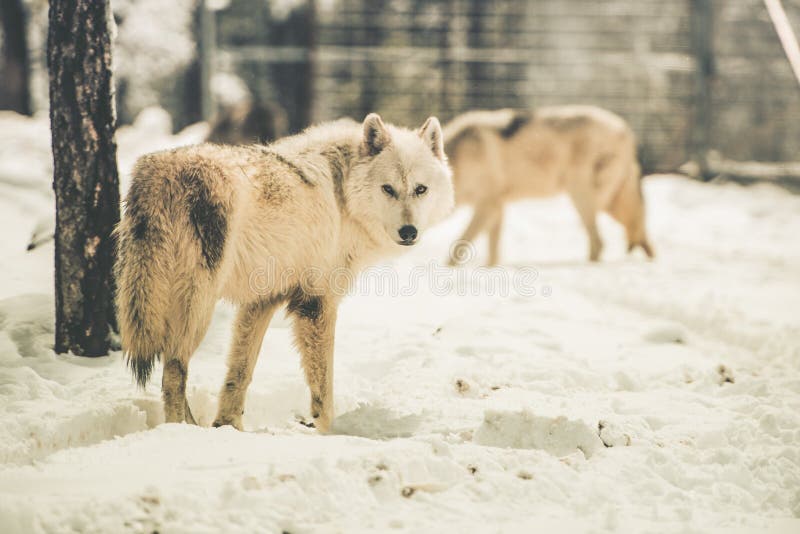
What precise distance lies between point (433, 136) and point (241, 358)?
5.45ft

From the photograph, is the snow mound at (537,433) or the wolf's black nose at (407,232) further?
the wolf's black nose at (407,232)

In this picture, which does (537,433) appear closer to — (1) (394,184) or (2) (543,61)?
(1) (394,184)

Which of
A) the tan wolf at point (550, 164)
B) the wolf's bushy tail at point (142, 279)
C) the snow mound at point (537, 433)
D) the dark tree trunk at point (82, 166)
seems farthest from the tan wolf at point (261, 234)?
the tan wolf at point (550, 164)

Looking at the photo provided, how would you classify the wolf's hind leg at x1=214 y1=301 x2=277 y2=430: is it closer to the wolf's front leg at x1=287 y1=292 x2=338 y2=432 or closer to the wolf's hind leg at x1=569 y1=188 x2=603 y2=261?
the wolf's front leg at x1=287 y1=292 x2=338 y2=432

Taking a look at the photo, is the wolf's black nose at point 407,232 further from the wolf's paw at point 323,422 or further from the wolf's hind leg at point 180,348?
the wolf's hind leg at point 180,348

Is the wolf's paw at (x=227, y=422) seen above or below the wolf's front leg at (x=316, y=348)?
below

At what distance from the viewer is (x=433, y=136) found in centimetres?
473

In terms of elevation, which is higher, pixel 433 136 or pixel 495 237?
pixel 433 136

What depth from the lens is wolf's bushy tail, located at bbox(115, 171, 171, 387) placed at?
3432 mm

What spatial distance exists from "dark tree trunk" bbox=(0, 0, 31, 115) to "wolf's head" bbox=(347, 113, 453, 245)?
12.1 m

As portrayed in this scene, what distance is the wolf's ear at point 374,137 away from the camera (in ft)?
14.4

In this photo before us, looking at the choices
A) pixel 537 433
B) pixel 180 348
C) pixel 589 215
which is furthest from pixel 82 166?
pixel 589 215

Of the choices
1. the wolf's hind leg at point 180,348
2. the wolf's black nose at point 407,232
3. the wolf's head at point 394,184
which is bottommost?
the wolf's hind leg at point 180,348

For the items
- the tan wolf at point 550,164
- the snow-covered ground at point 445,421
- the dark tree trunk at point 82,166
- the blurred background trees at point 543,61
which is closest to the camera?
A: the snow-covered ground at point 445,421
